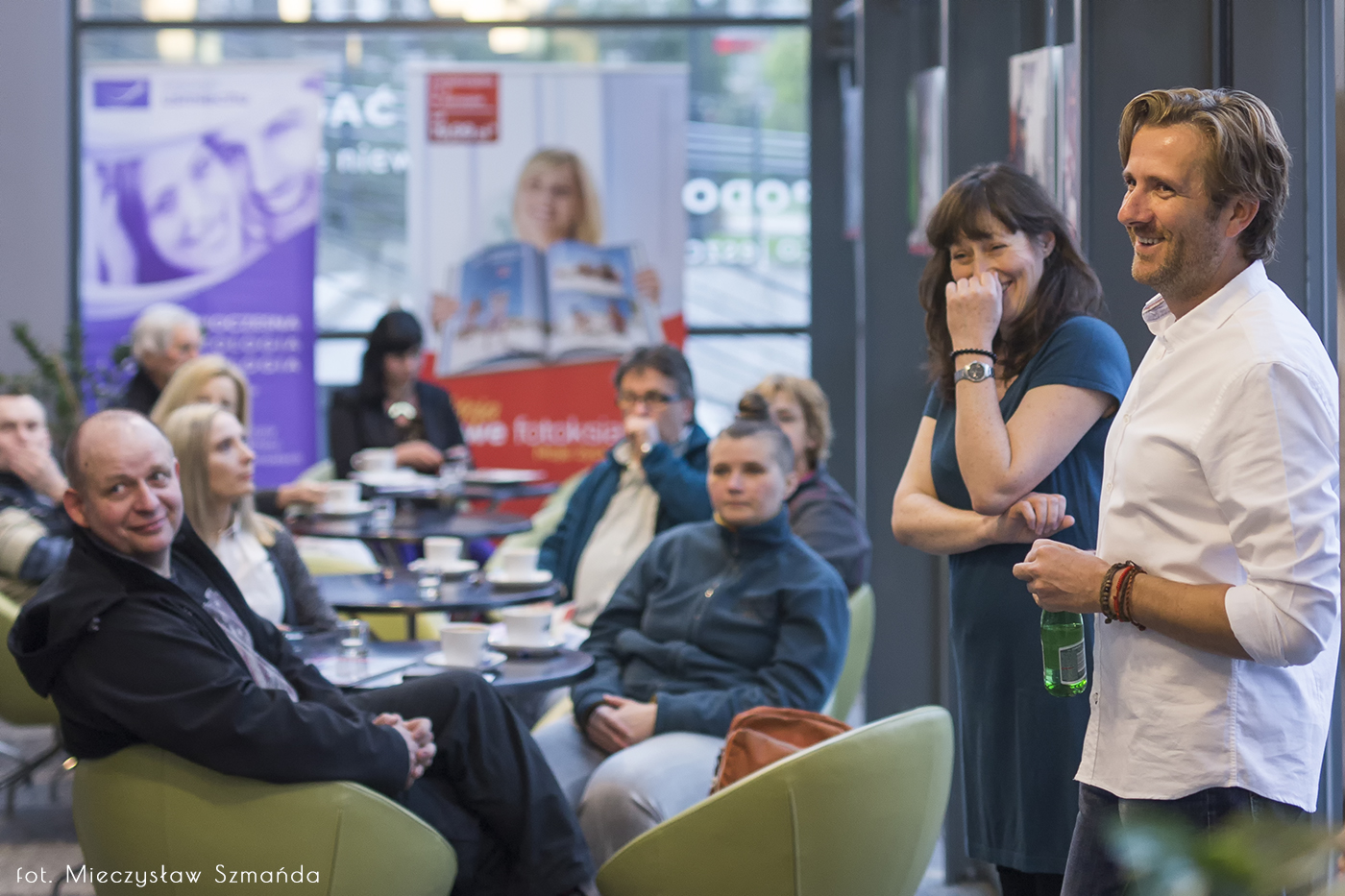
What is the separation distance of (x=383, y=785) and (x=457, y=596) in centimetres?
111

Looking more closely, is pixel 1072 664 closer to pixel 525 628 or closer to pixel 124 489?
pixel 525 628

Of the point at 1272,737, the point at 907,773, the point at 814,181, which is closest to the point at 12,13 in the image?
the point at 814,181

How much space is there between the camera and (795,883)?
7.68 ft

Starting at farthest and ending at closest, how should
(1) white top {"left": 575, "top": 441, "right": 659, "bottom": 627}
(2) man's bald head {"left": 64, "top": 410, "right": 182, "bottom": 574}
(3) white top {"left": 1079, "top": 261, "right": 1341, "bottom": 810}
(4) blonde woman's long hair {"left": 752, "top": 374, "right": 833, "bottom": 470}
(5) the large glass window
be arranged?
(5) the large glass window < (1) white top {"left": 575, "top": 441, "right": 659, "bottom": 627} < (4) blonde woman's long hair {"left": 752, "top": 374, "right": 833, "bottom": 470} < (2) man's bald head {"left": 64, "top": 410, "right": 182, "bottom": 574} < (3) white top {"left": 1079, "top": 261, "right": 1341, "bottom": 810}

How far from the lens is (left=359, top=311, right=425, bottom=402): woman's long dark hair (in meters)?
5.73

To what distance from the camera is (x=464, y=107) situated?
696 centimetres

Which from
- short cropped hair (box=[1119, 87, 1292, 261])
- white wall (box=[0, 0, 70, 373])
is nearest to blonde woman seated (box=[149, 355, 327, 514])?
white wall (box=[0, 0, 70, 373])

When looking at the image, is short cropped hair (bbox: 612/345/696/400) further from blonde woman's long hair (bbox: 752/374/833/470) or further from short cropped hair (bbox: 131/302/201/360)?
short cropped hair (bbox: 131/302/201/360)

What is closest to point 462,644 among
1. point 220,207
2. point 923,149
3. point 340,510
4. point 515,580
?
point 515,580

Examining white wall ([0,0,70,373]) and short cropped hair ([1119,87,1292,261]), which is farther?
white wall ([0,0,70,373])

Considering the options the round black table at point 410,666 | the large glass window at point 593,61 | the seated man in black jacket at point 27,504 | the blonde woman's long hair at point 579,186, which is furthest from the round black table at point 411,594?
the large glass window at point 593,61

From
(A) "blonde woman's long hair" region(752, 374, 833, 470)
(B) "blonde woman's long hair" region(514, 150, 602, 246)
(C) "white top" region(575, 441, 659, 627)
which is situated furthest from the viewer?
(B) "blonde woman's long hair" region(514, 150, 602, 246)

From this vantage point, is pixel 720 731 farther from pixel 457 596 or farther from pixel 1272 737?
pixel 1272 737

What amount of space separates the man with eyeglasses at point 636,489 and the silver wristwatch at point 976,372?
2.05m
